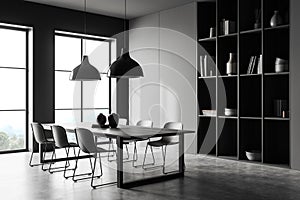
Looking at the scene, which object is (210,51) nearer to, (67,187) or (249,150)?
(249,150)

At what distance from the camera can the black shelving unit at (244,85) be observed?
632 cm

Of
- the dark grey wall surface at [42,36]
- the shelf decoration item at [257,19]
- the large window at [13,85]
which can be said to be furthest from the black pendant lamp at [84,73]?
the shelf decoration item at [257,19]

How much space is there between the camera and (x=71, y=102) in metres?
8.74

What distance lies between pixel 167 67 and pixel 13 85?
11.1ft

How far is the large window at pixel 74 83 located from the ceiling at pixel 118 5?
0.80 metres

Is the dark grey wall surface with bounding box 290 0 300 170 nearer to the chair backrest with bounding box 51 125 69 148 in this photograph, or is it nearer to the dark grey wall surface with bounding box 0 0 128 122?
the chair backrest with bounding box 51 125 69 148

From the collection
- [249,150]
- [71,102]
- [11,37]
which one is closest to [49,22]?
[11,37]

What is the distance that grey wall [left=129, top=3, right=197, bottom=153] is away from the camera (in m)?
7.60

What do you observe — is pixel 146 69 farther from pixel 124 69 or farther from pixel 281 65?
pixel 281 65

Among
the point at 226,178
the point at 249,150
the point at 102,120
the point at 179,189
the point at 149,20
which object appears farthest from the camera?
the point at 149,20

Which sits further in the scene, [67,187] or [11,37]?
[11,37]

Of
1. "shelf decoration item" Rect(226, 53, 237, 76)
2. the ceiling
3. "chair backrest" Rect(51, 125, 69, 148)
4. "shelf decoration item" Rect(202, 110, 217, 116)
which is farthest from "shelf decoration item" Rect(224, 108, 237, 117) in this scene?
"chair backrest" Rect(51, 125, 69, 148)

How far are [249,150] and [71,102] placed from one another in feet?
14.1

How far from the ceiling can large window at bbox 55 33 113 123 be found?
803 millimetres
